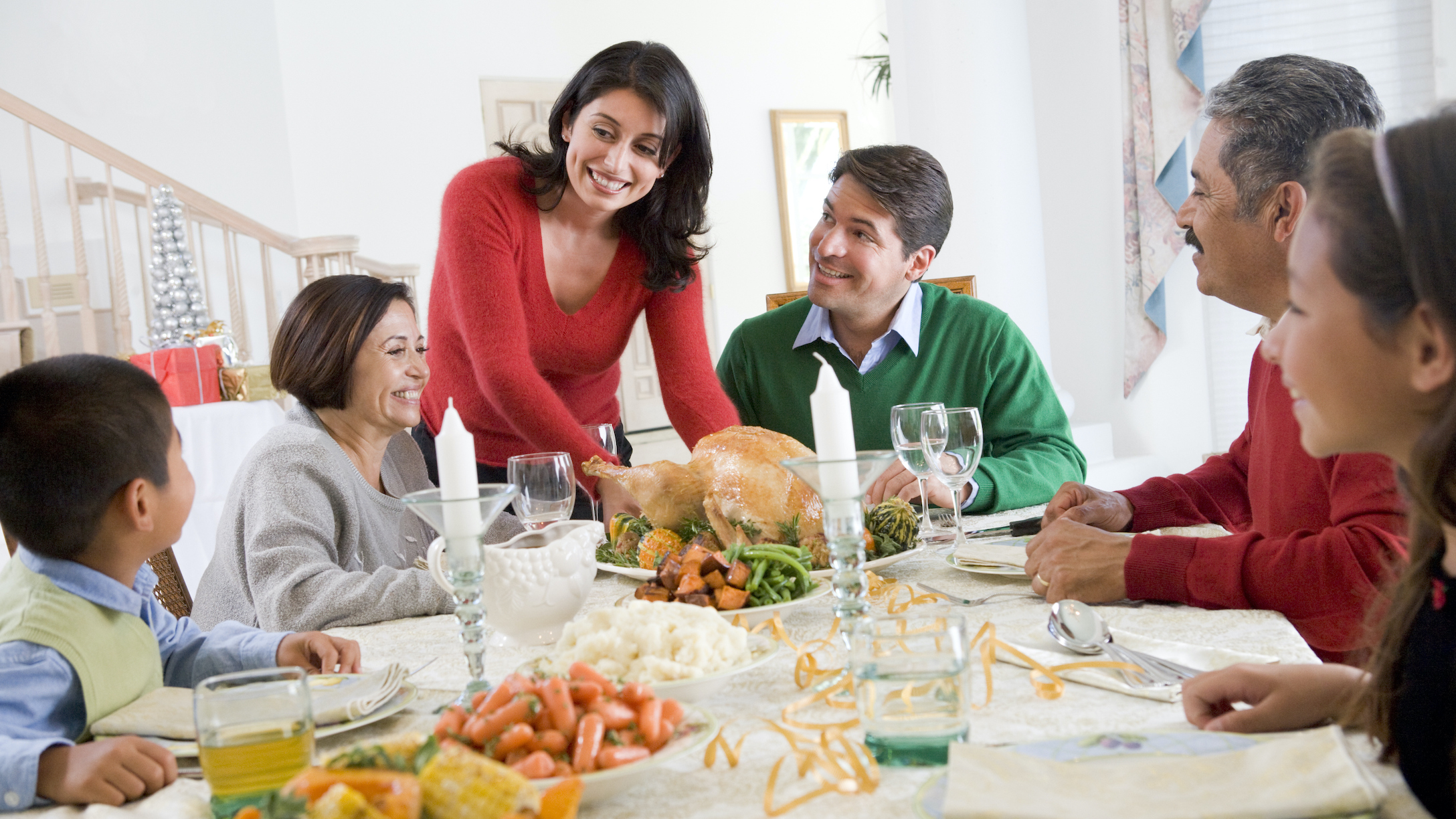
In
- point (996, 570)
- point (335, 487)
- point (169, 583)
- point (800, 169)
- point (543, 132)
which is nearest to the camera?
point (996, 570)

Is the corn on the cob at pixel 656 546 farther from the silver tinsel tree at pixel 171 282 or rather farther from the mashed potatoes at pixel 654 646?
the silver tinsel tree at pixel 171 282

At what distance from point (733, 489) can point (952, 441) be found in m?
0.31

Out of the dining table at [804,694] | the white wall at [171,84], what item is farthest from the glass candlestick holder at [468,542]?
the white wall at [171,84]

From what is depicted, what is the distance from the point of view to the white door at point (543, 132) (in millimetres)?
8078

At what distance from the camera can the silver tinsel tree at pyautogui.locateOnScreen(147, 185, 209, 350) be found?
201 inches

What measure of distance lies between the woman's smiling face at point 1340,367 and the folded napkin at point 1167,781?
0.70 feet

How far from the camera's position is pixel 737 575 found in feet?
4.12

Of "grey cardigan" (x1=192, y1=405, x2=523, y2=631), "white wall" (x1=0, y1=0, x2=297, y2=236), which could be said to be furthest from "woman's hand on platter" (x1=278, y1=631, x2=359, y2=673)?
"white wall" (x1=0, y1=0, x2=297, y2=236)

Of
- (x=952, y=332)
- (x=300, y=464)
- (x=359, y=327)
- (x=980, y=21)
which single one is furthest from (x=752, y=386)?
(x=980, y=21)

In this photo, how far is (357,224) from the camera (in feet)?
25.2

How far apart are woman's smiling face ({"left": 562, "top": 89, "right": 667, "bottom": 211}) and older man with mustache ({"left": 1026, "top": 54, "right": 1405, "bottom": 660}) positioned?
1.06 m

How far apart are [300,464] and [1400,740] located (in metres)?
1.44

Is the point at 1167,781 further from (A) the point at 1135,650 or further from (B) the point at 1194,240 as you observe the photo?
(B) the point at 1194,240

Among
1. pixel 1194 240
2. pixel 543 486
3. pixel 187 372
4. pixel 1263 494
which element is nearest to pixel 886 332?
pixel 1194 240
